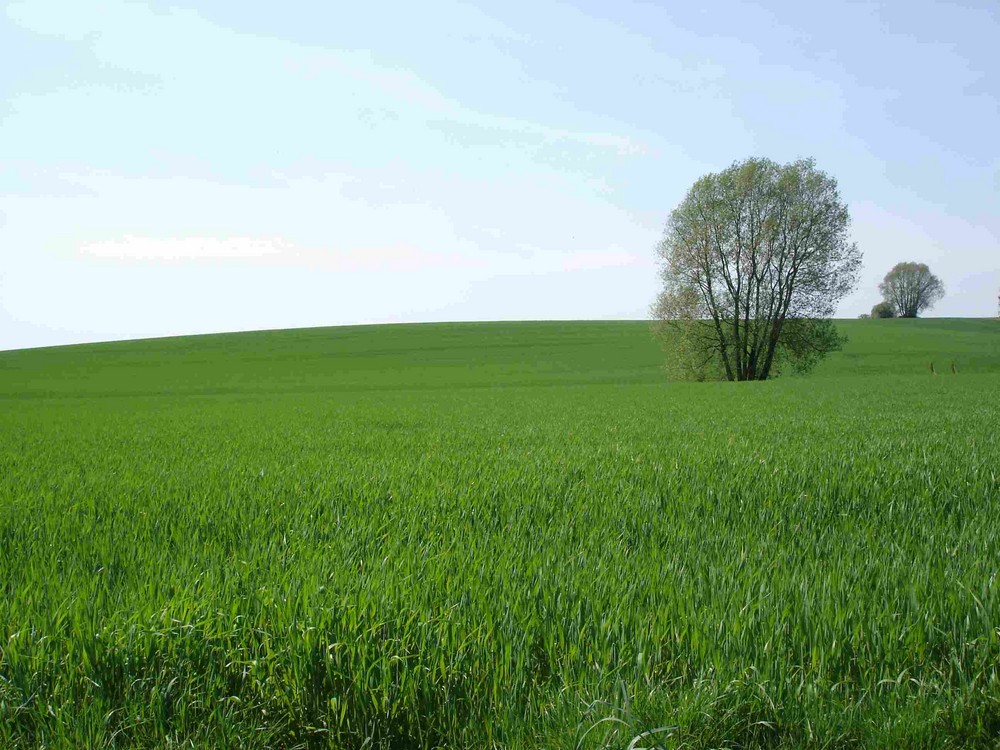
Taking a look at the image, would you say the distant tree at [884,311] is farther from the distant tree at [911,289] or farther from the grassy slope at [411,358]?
the grassy slope at [411,358]

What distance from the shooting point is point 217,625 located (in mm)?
3041

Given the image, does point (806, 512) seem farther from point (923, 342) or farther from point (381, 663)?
point (923, 342)

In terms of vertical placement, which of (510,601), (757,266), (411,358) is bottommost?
(510,601)

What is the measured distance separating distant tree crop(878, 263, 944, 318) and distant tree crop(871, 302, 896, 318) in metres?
0.71

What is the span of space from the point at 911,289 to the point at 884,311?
6.02 m

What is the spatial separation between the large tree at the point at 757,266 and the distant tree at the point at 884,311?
95.1m

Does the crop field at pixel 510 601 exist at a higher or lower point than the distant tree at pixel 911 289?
lower

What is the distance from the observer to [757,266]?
41.3 meters

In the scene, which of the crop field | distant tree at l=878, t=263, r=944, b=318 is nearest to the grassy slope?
distant tree at l=878, t=263, r=944, b=318

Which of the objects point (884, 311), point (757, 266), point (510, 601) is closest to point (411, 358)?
point (757, 266)

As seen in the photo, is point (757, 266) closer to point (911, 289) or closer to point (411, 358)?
point (411, 358)

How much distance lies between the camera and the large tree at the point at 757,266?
134ft

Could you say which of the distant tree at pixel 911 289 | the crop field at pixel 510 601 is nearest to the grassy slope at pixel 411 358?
the distant tree at pixel 911 289

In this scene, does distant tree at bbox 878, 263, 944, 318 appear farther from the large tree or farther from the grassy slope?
the large tree
